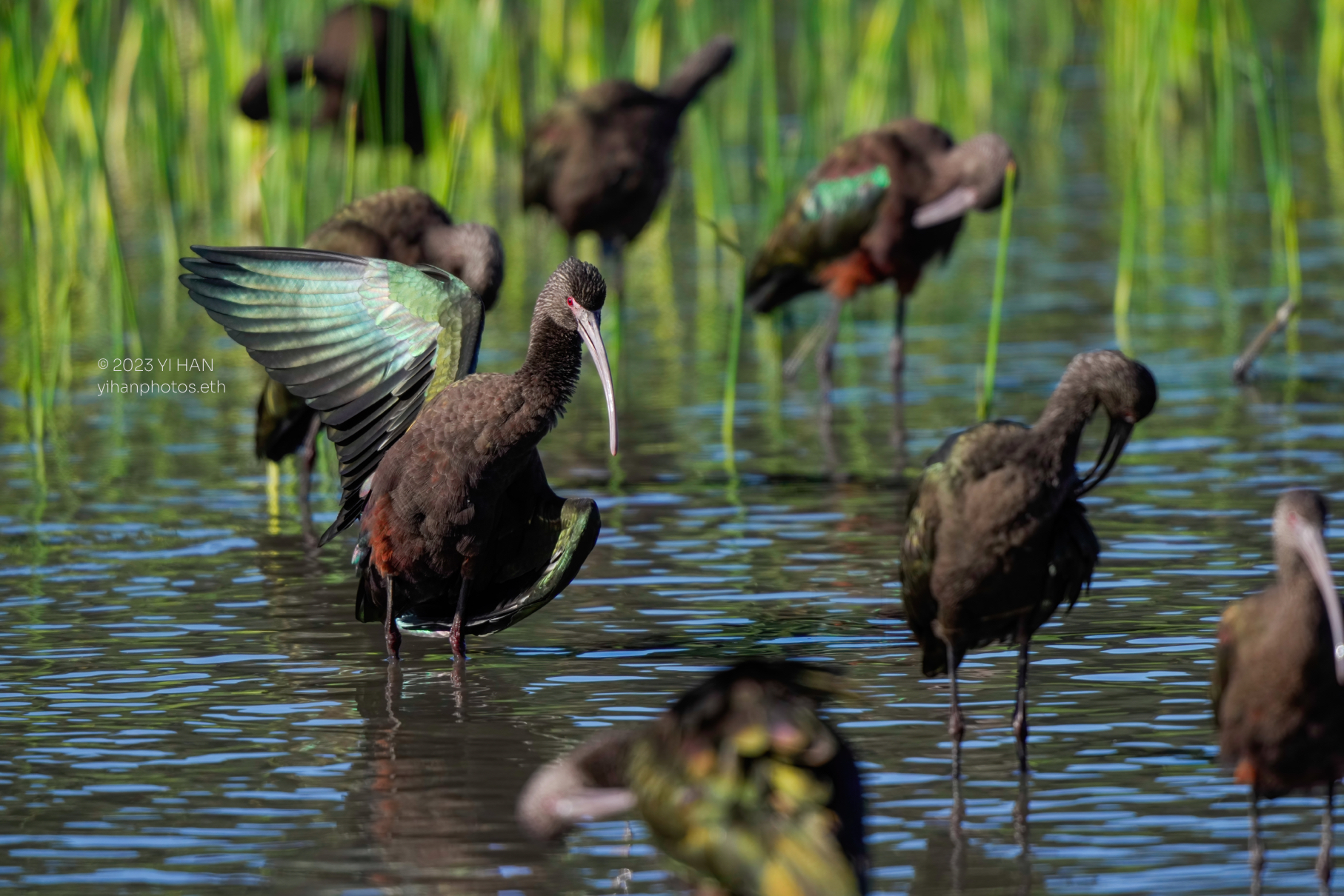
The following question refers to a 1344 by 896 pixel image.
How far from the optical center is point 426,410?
24.3 feet

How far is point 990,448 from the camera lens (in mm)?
5949

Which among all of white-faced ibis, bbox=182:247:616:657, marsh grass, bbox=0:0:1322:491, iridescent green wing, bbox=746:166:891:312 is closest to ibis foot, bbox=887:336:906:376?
iridescent green wing, bbox=746:166:891:312

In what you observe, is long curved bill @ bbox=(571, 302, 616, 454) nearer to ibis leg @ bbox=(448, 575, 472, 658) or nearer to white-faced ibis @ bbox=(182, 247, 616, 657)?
white-faced ibis @ bbox=(182, 247, 616, 657)

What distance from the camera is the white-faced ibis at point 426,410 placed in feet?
23.8

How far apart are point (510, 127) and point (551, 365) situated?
363 inches

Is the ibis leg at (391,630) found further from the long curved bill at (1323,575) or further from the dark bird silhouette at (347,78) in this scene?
the dark bird silhouette at (347,78)

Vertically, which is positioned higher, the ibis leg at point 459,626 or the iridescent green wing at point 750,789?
the iridescent green wing at point 750,789

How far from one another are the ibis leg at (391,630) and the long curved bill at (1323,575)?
329 cm

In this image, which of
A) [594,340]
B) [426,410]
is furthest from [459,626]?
[594,340]

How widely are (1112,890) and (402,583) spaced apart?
120 inches

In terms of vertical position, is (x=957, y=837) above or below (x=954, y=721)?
below

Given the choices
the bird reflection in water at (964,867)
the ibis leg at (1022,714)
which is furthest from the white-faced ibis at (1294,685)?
the ibis leg at (1022,714)

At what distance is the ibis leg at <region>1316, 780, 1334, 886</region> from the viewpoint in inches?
203

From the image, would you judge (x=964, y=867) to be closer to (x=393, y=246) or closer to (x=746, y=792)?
(x=746, y=792)
